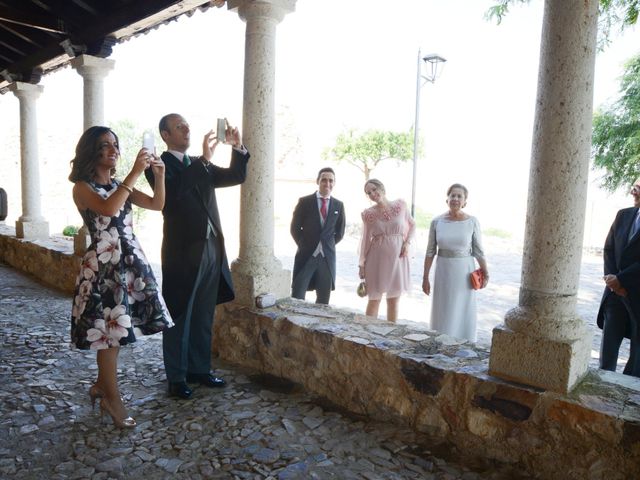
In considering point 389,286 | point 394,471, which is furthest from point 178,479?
point 389,286

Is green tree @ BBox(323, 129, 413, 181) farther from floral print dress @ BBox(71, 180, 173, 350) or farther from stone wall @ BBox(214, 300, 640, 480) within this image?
floral print dress @ BBox(71, 180, 173, 350)

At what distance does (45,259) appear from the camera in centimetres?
638

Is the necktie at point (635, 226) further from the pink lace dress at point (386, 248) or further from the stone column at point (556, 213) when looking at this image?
the pink lace dress at point (386, 248)

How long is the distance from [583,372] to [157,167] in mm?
2356

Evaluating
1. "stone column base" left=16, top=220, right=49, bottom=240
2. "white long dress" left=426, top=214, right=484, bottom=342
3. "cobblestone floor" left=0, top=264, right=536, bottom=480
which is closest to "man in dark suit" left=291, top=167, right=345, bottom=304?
"white long dress" left=426, top=214, right=484, bottom=342

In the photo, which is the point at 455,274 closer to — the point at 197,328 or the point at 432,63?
the point at 197,328

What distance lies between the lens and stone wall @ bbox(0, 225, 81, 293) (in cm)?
580

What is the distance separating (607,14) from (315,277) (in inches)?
137

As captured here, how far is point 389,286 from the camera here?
4238 millimetres

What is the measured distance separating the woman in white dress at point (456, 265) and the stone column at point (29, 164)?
632cm

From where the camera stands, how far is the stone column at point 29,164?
7078mm

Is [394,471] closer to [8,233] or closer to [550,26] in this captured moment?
[550,26]

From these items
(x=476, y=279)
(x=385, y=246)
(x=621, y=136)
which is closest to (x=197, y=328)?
(x=385, y=246)

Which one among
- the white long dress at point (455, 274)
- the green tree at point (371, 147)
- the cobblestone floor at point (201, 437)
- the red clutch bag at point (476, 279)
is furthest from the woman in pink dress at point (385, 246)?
the green tree at point (371, 147)
